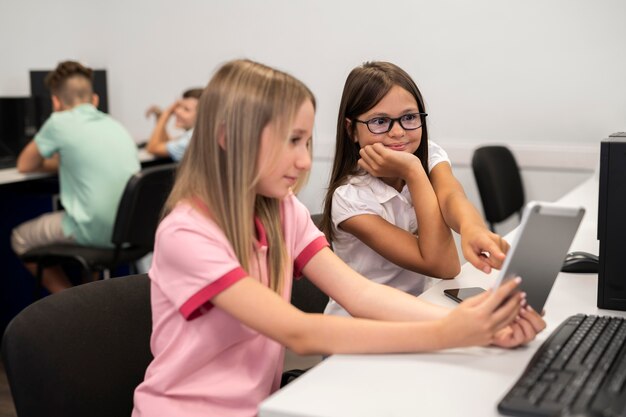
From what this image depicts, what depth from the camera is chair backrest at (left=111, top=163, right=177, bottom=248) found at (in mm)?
3092

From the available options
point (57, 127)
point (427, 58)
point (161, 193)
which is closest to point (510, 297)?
point (161, 193)

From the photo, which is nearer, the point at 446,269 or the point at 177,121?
the point at 446,269

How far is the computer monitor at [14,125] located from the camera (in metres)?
3.96

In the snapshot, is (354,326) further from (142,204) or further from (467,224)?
(142,204)

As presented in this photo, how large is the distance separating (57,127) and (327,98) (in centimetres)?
150

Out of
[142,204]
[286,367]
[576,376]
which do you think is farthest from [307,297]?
[142,204]

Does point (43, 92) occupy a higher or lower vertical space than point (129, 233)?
higher

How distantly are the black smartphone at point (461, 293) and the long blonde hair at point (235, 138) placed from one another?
0.46 m

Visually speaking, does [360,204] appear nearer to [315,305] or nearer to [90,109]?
[315,305]

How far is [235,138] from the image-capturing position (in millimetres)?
1229

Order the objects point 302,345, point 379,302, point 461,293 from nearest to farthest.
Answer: point 302,345 < point 379,302 < point 461,293

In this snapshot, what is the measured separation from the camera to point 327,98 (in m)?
4.38

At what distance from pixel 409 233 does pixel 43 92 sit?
10.3ft

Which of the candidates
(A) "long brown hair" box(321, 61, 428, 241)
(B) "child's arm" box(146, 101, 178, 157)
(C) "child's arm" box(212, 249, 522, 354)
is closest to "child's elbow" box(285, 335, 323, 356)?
(C) "child's arm" box(212, 249, 522, 354)
